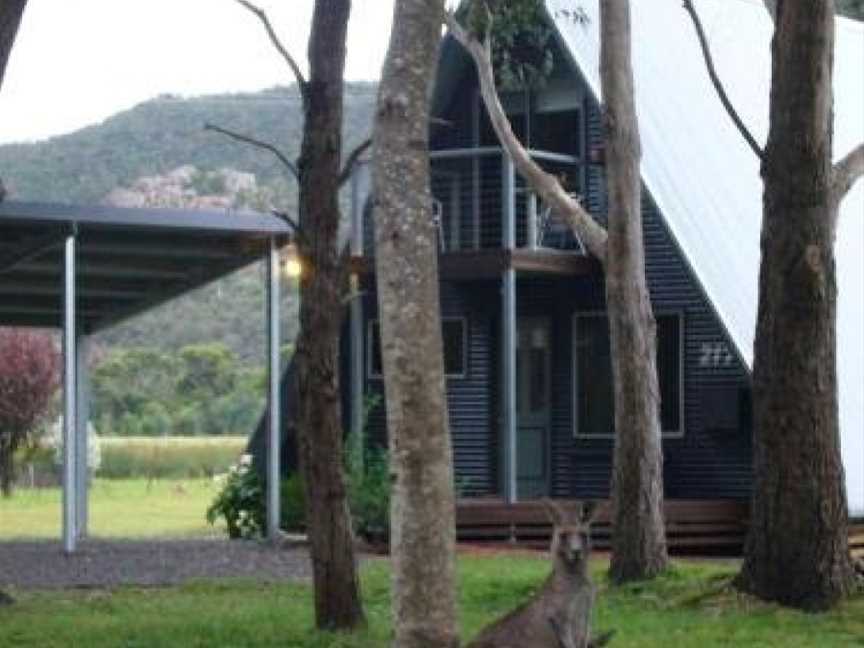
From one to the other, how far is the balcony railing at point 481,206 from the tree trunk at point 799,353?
9.31 m

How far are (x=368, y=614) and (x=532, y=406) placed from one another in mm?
11484

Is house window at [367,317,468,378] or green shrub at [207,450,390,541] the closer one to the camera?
green shrub at [207,450,390,541]

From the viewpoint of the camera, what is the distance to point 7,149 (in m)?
63.7

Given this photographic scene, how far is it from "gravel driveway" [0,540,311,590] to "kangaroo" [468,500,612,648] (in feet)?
23.8

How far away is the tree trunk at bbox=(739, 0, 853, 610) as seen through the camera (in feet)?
46.1

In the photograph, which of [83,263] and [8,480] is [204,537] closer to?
[83,263]

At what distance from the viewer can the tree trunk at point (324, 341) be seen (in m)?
12.3

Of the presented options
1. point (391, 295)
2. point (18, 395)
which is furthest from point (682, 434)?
point (18, 395)

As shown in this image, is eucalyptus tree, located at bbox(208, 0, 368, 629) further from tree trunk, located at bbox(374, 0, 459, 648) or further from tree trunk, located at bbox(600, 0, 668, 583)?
tree trunk, located at bbox(600, 0, 668, 583)

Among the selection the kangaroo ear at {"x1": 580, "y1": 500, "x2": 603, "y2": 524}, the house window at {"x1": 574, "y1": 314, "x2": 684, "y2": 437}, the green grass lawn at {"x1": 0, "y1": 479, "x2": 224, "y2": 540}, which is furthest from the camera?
the green grass lawn at {"x1": 0, "y1": 479, "x2": 224, "y2": 540}

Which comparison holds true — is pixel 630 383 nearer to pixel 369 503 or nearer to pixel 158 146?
pixel 369 503

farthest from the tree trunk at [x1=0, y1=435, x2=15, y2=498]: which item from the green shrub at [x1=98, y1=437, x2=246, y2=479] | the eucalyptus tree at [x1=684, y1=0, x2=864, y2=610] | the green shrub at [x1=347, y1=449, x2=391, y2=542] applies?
the eucalyptus tree at [x1=684, y1=0, x2=864, y2=610]

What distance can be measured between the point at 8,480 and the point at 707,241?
18.9m

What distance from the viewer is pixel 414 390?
930 cm
